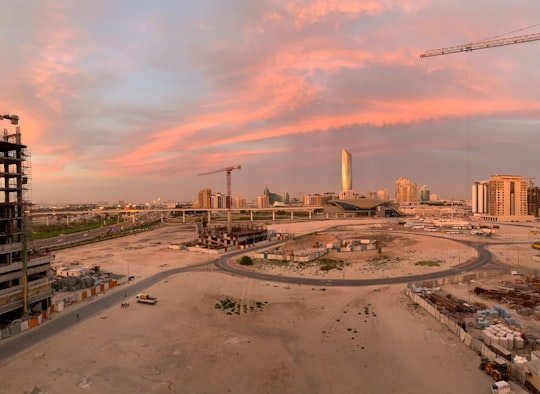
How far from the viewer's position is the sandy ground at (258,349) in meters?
24.2

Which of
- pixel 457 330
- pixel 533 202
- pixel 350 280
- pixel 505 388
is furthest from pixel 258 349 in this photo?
pixel 533 202

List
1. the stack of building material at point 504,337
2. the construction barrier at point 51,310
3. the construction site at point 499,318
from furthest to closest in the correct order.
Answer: the construction barrier at point 51,310 → the stack of building material at point 504,337 → the construction site at point 499,318

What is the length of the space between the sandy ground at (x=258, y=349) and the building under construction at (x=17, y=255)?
26.8ft

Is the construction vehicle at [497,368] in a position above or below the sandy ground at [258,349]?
above

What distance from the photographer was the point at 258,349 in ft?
97.0

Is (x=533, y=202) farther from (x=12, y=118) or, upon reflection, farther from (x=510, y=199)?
(x=12, y=118)

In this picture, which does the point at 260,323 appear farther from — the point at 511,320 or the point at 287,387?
the point at 511,320

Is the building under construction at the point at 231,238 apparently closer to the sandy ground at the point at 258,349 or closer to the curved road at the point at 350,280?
the curved road at the point at 350,280

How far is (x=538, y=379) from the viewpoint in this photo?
2308cm

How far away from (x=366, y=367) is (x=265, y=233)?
77117mm

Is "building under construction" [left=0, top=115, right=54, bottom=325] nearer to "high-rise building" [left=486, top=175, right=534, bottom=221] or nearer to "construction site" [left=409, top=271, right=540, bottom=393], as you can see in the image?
"construction site" [left=409, top=271, right=540, bottom=393]

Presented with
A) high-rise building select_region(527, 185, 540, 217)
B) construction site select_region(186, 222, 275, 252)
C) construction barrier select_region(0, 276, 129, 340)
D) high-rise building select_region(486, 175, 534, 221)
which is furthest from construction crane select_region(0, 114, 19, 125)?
high-rise building select_region(527, 185, 540, 217)

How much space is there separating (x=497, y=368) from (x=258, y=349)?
62.0 ft

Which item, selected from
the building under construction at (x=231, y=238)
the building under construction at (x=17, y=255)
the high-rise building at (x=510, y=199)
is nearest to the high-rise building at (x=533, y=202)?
the high-rise building at (x=510, y=199)
